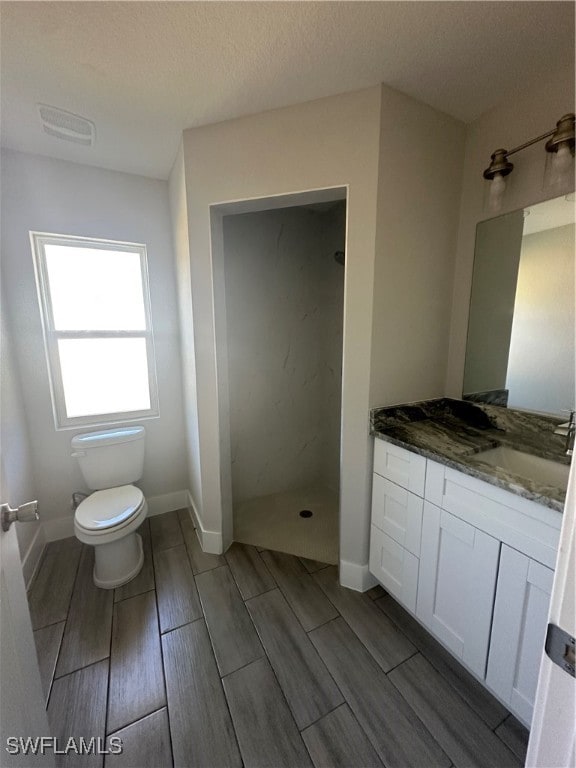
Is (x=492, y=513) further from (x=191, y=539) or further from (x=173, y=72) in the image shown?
(x=173, y=72)

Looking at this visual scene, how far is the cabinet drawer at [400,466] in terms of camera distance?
1.38 m

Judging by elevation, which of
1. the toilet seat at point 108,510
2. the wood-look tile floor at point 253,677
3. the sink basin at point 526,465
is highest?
the sink basin at point 526,465

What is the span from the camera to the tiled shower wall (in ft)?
7.92

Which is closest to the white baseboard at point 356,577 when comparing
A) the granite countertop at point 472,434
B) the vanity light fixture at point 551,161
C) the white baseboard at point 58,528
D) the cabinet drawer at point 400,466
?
the cabinet drawer at point 400,466

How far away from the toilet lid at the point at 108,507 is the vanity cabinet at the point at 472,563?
57.3 inches

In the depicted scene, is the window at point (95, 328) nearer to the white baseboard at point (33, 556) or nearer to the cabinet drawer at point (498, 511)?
the white baseboard at point (33, 556)

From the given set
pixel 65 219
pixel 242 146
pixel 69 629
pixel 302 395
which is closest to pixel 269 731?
pixel 69 629

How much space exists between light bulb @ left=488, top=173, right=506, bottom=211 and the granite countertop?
3.31ft

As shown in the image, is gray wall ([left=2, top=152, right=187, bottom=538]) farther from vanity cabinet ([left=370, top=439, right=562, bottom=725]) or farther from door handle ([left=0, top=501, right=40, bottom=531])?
vanity cabinet ([left=370, top=439, right=562, bottom=725])

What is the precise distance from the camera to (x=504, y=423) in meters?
1.57

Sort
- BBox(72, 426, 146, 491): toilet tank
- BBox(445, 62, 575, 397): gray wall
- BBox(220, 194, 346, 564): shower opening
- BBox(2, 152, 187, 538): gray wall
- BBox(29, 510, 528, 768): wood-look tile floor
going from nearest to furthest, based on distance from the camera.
Result: BBox(29, 510, 528, 768): wood-look tile floor
BBox(445, 62, 575, 397): gray wall
BBox(2, 152, 187, 538): gray wall
BBox(72, 426, 146, 491): toilet tank
BBox(220, 194, 346, 564): shower opening

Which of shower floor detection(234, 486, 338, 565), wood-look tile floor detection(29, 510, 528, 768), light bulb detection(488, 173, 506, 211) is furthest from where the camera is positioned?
shower floor detection(234, 486, 338, 565)

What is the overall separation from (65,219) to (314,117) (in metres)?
1.63

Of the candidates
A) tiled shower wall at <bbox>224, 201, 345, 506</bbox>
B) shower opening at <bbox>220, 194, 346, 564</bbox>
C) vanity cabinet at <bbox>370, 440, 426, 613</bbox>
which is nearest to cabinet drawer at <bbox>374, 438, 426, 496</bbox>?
vanity cabinet at <bbox>370, 440, 426, 613</bbox>
